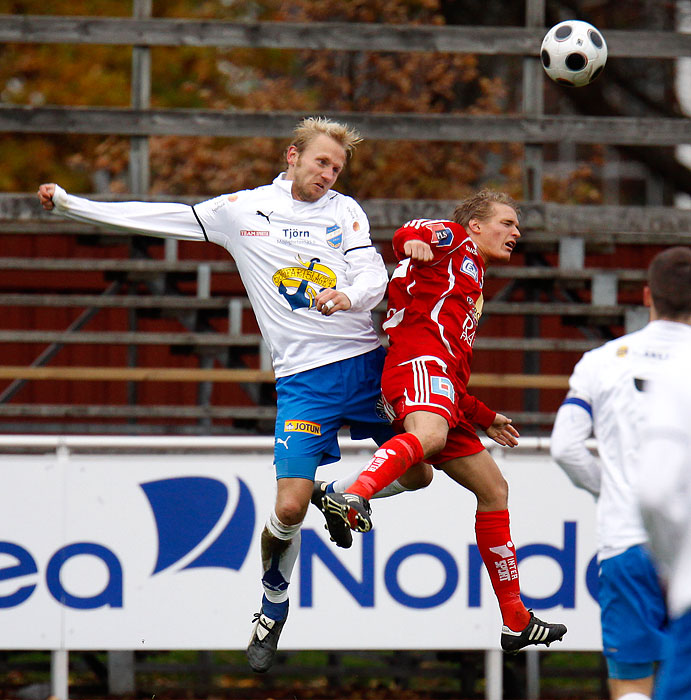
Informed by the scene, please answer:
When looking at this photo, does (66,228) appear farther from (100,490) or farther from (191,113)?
(100,490)

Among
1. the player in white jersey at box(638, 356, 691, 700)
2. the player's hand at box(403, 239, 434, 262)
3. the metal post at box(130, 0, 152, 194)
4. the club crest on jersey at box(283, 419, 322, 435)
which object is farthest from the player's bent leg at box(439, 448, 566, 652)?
the metal post at box(130, 0, 152, 194)

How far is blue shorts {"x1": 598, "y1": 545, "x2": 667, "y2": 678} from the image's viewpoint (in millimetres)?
4117

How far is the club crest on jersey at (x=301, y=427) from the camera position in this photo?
214 inches

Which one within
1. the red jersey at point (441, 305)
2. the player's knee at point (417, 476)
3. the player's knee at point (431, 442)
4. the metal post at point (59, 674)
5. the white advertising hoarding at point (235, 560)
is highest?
the red jersey at point (441, 305)

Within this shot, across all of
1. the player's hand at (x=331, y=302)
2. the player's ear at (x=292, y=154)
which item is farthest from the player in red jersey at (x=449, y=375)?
the player's ear at (x=292, y=154)

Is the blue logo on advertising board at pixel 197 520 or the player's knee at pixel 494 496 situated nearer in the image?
the player's knee at pixel 494 496

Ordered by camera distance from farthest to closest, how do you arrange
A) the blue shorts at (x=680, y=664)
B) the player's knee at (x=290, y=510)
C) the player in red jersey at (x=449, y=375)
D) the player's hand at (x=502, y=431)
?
the player's hand at (x=502, y=431) < the player's knee at (x=290, y=510) < the player in red jersey at (x=449, y=375) < the blue shorts at (x=680, y=664)

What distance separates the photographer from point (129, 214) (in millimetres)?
5613

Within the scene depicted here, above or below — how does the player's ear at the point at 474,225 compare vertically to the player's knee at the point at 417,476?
above

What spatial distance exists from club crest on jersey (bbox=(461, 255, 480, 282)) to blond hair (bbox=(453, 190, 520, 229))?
0.28m

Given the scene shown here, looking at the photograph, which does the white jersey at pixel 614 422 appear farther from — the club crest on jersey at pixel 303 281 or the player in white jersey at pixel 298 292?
the club crest on jersey at pixel 303 281

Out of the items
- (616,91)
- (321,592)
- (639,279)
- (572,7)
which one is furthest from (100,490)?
(616,91)

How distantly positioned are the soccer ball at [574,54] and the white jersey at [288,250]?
6.98 ft

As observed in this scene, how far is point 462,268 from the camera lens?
536cm
